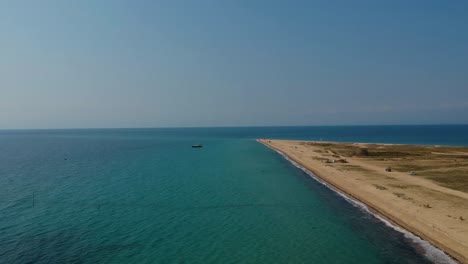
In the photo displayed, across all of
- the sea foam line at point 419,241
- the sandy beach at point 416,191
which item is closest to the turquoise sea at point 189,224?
the sea foam line at point 419,241

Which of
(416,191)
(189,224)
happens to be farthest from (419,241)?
(189,224)

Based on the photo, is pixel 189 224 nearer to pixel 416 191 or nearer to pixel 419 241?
pixel 419 241

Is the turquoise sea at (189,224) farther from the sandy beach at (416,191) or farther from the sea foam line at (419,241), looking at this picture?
the sandy beach at (416,191)

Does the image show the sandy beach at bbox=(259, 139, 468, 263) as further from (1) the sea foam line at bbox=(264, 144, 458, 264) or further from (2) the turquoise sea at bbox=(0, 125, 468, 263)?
(2) the turquoise sea at bbox=(0, 125, 468, 263)

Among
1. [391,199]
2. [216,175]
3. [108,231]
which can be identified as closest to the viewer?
[108,231]

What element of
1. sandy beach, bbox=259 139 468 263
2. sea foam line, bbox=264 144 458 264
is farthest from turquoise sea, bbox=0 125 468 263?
sandy beach, bbox=259 139 468 263

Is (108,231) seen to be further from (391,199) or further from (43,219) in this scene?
(391,199)

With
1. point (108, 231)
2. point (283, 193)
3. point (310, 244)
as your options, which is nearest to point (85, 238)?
point (108, 231)

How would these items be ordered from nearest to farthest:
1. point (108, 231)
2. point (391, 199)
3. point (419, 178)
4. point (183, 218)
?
point (108, 231), point (183, 218), point (391, 199), point (419, 178)
